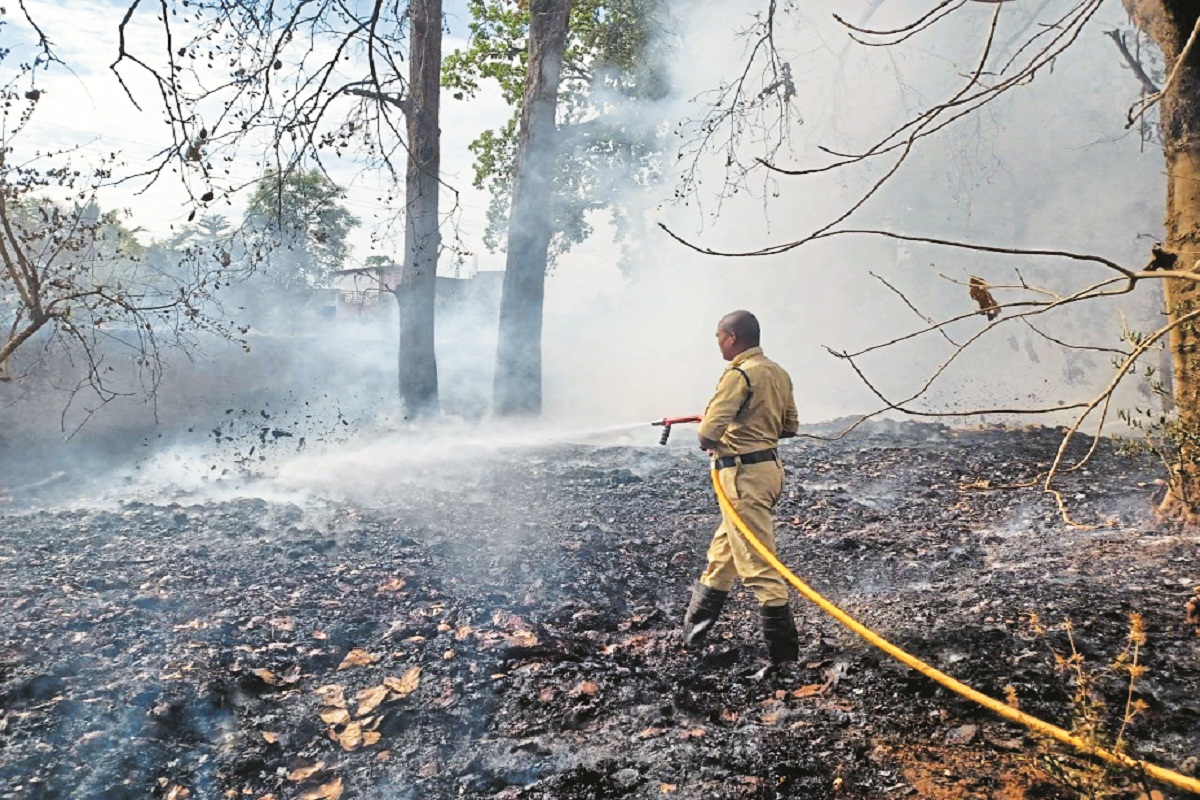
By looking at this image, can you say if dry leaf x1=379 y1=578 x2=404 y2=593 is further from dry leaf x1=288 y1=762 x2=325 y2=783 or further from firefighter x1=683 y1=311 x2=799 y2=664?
firefighter x1=683 y1=311 x2=799 y2=664

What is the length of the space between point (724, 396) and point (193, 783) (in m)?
3.02

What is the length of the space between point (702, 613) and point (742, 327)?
5.44 feet

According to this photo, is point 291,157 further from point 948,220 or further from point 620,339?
point 948,220

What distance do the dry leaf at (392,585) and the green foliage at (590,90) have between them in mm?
10228

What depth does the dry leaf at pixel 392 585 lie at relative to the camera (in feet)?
16.5

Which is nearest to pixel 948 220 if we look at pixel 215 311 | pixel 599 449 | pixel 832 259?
pixel 832 259

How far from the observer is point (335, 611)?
4648 mm

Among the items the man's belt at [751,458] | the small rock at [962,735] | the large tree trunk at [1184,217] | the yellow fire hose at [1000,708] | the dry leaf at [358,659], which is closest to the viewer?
the yellow fire hose at [1000,708]

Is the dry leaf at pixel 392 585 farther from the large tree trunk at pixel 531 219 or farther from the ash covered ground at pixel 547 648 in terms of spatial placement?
the large tree trunk at pixel 531 219

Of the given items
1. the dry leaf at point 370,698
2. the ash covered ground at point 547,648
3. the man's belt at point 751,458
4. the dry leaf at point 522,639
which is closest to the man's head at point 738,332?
the man's belt at point 751,458

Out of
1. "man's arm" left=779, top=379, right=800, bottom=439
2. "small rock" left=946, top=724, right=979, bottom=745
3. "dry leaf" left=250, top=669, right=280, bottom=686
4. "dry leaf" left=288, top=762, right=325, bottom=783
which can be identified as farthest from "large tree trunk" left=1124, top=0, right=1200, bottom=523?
"dry leaf" left=250, top=669, right=280, bottom=686

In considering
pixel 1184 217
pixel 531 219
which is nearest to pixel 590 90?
pixel 531 219

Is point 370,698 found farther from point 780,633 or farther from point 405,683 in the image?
point 780,633

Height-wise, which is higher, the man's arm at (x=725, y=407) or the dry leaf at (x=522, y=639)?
the man's arm at (x=725, y=407)
